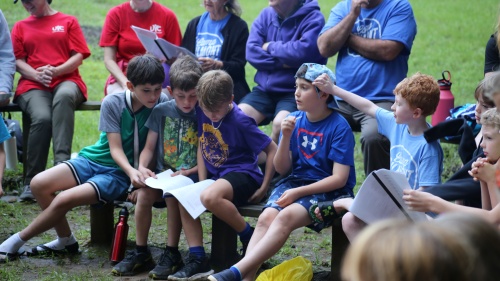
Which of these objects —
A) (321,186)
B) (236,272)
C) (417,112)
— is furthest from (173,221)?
(417,112)

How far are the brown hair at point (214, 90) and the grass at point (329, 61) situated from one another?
44.3 inches

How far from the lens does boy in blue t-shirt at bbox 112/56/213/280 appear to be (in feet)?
15.5

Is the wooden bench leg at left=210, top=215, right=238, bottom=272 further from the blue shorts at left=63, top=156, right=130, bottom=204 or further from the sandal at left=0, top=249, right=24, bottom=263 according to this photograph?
the sandal at left=0, top=249, right=24, bottom=263

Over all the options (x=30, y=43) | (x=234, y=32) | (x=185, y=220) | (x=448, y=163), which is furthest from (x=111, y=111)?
(x=448, y=163)

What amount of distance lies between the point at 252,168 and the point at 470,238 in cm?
325

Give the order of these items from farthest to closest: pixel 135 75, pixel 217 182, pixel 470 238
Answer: pixel 135 75 → pixel 217 182 → pixel 470 238

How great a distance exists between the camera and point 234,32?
6.00m

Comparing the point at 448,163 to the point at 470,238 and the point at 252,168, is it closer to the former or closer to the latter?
the point at 252,168

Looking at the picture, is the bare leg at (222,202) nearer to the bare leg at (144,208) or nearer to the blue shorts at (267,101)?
the bare leg at (144,208)

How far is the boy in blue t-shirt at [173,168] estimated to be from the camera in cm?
472

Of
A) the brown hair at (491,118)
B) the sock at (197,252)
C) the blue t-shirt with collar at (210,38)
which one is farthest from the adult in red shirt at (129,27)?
the brown hair at (491,118)

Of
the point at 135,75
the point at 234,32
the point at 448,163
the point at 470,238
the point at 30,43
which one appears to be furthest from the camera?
the point at 448,163

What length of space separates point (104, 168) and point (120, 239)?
0.48 m

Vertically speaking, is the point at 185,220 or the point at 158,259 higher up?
the point at 185,220
